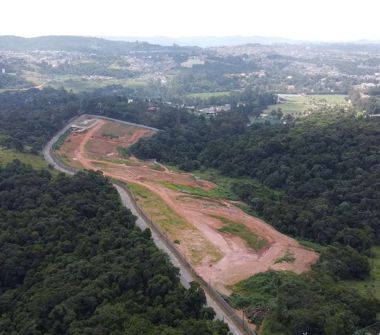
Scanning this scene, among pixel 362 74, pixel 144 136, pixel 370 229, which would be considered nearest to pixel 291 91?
pixel 362 74

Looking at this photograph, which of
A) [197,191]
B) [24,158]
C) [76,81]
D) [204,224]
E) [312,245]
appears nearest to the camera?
[312,245]

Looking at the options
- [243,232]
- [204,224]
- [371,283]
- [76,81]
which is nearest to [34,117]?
[204,224]

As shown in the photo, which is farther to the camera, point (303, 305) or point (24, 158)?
point (24, 158)

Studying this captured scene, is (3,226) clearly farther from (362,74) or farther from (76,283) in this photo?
(362,74)

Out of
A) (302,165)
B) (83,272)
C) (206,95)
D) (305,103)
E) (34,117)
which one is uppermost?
(34,117)

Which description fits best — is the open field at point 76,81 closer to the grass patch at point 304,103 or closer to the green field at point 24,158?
the grass patch at point 304,103

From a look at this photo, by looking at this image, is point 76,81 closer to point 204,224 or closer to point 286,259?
point 204,224

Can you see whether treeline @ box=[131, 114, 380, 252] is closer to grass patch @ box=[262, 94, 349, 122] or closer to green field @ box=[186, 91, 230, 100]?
grass patch @ box=[262, 94, 349, 122]
